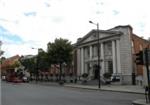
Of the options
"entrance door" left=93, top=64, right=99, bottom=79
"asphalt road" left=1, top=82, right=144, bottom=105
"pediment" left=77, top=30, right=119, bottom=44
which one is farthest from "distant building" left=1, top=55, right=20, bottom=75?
"asphalt road" left=1, top=82, right=144, bottom=105

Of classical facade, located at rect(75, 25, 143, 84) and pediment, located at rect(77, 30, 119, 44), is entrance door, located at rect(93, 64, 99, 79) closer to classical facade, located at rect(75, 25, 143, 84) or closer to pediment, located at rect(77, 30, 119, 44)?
classical facade, located at rect(75, 25, 143, 84)

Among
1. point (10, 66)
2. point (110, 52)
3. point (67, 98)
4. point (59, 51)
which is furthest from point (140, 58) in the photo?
point (10, 66)

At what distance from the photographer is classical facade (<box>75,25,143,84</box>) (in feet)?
176

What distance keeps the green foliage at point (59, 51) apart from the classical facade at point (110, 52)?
4.79 m

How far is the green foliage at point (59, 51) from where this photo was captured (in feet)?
202

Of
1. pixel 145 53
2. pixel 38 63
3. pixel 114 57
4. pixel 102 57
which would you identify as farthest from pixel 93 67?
pixel 145 53

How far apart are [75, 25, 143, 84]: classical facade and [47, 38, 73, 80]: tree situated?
470cm

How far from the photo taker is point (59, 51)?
61.6 m

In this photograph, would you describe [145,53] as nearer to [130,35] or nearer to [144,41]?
[130,35]

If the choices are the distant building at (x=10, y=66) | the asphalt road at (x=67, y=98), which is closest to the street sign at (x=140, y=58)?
the asphalt road at (x=67, y=98)

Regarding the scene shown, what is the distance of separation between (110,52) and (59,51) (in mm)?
10919

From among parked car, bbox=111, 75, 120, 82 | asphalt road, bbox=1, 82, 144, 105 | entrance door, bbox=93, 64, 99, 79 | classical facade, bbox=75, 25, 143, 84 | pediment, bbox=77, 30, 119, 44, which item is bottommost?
asphalt road, bbox=1, 82, 144, 105

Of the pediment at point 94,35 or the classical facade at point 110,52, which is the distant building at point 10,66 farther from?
the pediment at point 94,35

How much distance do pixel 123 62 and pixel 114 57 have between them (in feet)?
8.51
